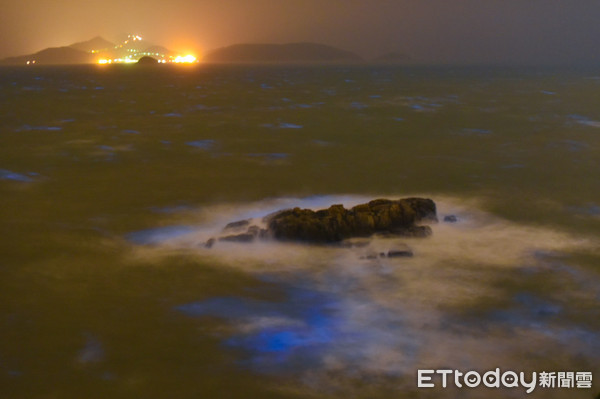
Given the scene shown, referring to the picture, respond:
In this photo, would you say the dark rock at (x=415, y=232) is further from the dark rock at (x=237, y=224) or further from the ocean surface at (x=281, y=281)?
the dark rock at (x=237, y=224)

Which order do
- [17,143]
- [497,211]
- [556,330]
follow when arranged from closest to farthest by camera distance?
[556,330] → [497,211] → [17,143]

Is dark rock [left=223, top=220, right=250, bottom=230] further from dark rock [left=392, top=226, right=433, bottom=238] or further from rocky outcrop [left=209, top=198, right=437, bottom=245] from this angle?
dark rock [left=392, top=226, right=433, bottom=238]

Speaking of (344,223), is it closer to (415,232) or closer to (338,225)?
(338,225)

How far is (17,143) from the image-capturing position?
1845cm

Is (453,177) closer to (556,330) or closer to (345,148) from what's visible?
(345,148)

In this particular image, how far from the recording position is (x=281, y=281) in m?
6.96

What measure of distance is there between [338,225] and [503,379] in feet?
11.2

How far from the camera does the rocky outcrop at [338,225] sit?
7977 millimetres

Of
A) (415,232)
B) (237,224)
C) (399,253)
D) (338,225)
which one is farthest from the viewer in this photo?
(237,224)

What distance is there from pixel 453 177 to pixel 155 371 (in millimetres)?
9194

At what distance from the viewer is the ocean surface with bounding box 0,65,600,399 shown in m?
5.12

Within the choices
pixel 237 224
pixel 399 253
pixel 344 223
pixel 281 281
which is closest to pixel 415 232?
pixel 399 253

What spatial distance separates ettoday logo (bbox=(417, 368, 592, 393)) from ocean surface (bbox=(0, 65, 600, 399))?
0.24 ft

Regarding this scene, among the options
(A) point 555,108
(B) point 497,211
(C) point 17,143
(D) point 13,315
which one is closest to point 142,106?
(C) point 17,143
